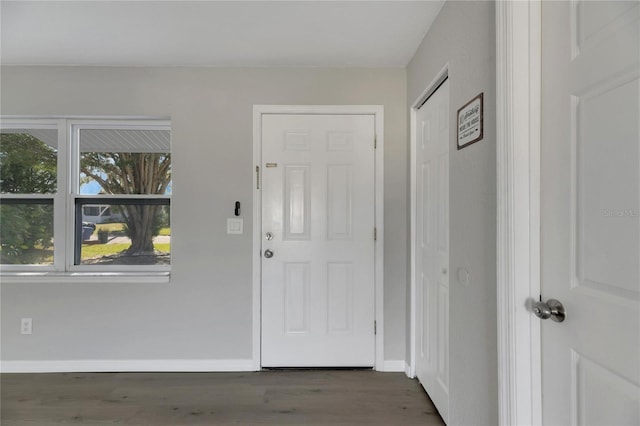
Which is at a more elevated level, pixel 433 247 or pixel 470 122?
pixel 470 122

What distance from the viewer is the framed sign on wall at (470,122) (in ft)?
3.82

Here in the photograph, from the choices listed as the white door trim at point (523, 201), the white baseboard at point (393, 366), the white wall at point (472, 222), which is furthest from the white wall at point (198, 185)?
the white door trim at point (523, 201)

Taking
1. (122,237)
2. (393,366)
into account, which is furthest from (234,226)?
(393,366)

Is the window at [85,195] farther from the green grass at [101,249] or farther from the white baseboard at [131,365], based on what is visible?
the white baseboard at [131,365]

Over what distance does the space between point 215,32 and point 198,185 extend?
1.00 metres

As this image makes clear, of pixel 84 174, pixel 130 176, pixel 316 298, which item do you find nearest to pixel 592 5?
pixel 316 298

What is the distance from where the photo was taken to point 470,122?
123cm

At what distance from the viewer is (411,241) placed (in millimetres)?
2062

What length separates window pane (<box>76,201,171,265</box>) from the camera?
7.52 feet

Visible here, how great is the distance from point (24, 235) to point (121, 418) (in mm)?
1623

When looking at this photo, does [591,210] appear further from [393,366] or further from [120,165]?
[120,165]

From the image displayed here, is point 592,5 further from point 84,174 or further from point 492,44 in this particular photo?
point 84,174

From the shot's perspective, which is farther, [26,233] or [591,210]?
[26,233]

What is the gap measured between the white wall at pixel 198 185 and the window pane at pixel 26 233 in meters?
0.36
